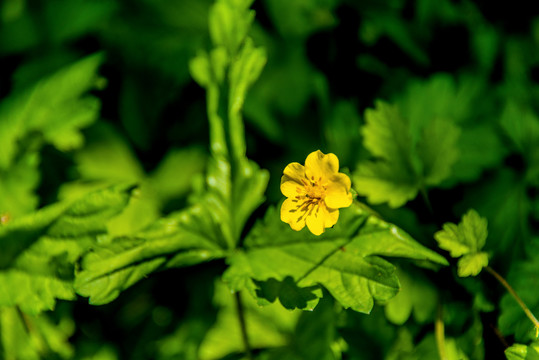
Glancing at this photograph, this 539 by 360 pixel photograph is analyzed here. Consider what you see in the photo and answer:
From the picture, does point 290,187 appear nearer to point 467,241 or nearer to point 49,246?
point 467,241

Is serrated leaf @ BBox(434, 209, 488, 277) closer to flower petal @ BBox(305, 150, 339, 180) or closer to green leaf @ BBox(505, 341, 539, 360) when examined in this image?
green leaf @ BBox(505, 341, 539, 360)

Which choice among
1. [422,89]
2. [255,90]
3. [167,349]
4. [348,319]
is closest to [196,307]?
[167,349]

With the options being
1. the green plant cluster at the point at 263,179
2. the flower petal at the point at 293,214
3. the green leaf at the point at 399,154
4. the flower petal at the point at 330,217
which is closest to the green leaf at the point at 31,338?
the green plant cluster at the point at 263,179

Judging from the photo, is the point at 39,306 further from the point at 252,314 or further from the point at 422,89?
the point at 422,89

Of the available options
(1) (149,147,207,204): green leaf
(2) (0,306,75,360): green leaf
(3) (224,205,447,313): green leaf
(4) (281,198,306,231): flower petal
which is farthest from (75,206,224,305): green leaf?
(1) (149,147,207,204): green leaf

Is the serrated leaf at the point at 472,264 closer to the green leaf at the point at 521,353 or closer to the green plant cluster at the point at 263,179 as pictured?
the green plant cluster at the point at 263,179
